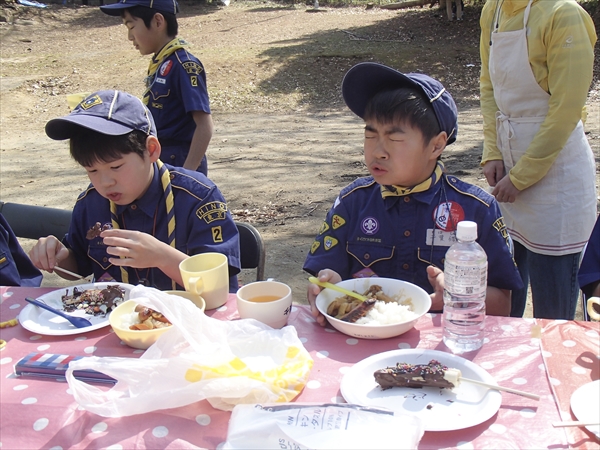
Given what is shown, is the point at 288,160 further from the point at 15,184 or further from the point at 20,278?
the point at 20,278

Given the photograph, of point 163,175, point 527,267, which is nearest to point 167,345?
point 163,175

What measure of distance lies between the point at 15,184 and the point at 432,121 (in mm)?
6341

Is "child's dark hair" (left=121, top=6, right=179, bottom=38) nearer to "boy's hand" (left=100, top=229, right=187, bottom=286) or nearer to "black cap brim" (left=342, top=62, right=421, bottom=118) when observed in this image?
"black cap brim" (left=342, top=62, right=421, bottom=118)

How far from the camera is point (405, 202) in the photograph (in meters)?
2.24

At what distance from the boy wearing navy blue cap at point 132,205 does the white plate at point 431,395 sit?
95 cm

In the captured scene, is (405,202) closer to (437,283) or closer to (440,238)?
(440,238)

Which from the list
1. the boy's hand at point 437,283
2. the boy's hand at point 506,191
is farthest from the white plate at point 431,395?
the boy's hand at point 506,191

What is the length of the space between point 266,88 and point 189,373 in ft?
36.5

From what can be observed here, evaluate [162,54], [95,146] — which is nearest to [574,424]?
[95,146]

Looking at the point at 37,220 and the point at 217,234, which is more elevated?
the point at 217,234

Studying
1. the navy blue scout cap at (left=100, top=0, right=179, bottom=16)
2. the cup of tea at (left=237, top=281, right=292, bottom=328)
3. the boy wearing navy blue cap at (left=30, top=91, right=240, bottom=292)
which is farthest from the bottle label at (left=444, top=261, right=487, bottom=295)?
the navy blue scout cap at (left=100, top=0, right=179, bottom=16)

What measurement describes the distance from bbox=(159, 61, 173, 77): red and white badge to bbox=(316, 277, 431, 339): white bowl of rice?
239 cm

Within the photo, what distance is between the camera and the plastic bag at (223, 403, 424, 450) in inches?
44.4

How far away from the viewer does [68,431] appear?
51.1 inches
